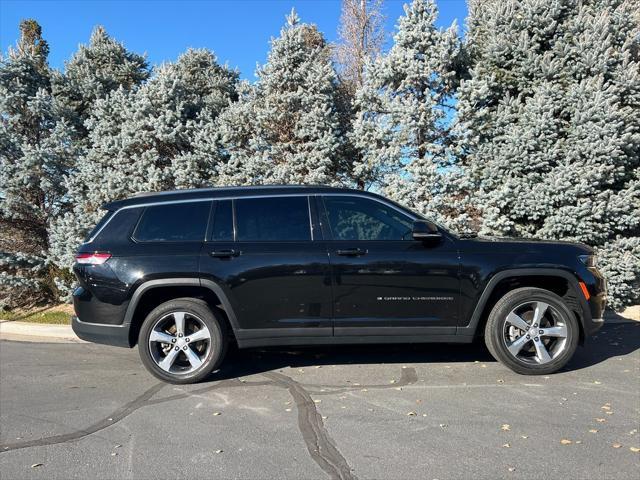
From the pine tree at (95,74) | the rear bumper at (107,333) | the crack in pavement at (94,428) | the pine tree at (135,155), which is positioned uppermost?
the pine tree at (95,74)

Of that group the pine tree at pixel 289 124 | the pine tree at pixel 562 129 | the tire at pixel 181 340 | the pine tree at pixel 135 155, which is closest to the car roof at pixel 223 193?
the tire at pixel 181 340

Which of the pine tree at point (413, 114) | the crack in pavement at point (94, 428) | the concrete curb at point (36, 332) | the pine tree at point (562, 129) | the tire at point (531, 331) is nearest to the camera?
the crack in pavement at point (94, 428)

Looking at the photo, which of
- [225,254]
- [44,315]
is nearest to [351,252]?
[225,254]

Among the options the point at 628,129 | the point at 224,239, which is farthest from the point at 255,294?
the point at 628,129

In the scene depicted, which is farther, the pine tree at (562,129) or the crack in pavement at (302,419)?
the pine tree at (562,129)

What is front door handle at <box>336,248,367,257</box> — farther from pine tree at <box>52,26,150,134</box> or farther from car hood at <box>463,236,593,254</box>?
pine tree at <box>52,26,150,134</box>

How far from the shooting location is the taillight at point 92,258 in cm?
489

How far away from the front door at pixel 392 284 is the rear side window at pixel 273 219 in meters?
0.30

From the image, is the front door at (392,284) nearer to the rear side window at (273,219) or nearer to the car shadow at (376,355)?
the rear side window at (273,219)

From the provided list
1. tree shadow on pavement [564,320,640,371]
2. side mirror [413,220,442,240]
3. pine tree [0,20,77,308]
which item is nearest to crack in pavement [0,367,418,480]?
side mirror [413,220,442,240]

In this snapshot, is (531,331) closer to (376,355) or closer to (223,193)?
(376,355)

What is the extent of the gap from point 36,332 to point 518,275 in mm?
7126

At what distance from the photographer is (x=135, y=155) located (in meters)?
9.07

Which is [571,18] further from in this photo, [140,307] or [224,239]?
[140,307]
